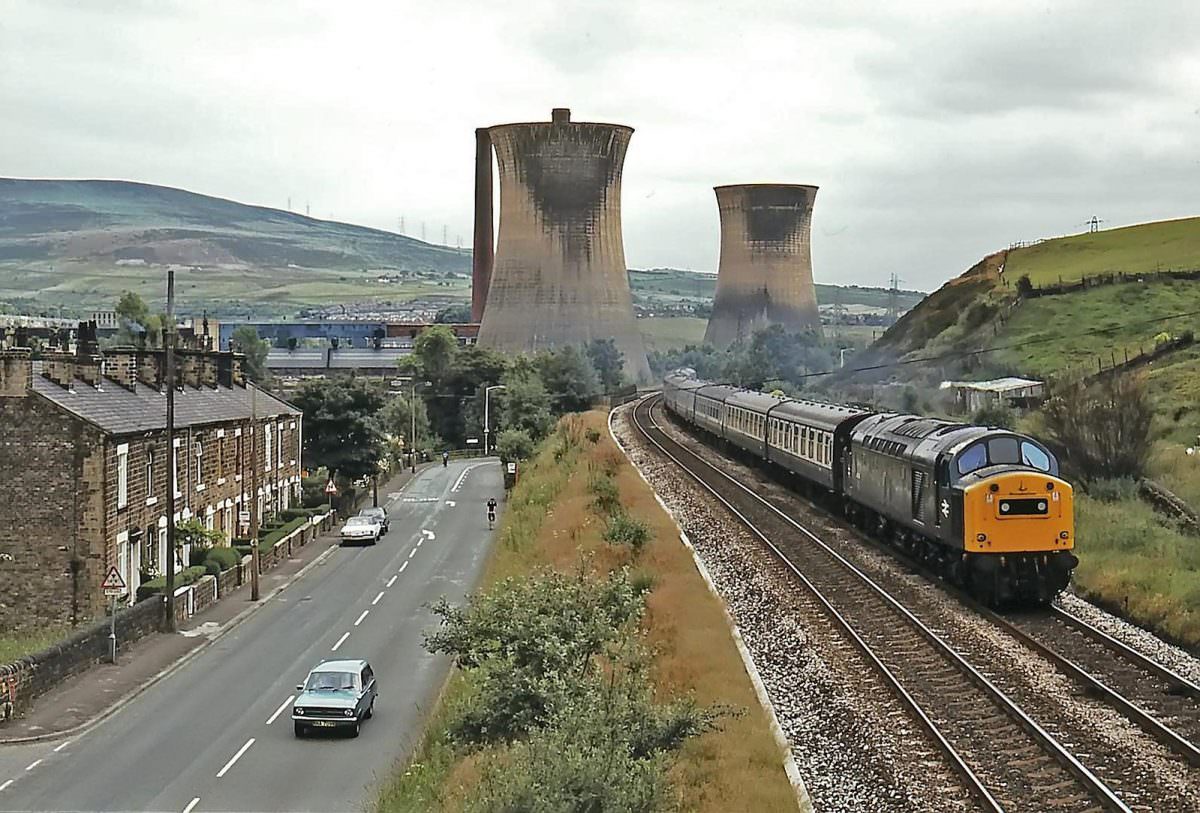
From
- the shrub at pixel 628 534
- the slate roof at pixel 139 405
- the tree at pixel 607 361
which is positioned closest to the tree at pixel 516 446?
the slate roof at pixel 139 405

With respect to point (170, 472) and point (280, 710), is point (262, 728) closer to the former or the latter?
point (280, 710)

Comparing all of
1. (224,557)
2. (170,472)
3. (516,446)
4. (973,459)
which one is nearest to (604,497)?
(170,472)

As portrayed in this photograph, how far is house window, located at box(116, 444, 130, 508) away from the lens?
104 ft

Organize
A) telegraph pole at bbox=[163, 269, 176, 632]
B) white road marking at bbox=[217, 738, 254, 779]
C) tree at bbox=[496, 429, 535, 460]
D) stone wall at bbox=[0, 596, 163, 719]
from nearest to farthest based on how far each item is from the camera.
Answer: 1. white road marking at bbox=[217, 738, 254, 779]
2. stone wall at bbox=[0, 596, 163, 719]
3. telegraph pole at bbox=[163, 269, 176, 632]
4. tree at bbox=[496, 429, 535, 460]

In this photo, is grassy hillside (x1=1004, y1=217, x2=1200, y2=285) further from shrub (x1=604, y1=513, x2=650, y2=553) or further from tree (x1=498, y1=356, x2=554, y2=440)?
shrub (x1=604, y1=513, x2=650, y2=553)

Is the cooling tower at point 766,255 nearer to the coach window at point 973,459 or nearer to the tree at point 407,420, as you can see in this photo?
the tree at point 407,420

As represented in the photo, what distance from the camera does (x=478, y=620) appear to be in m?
16.7

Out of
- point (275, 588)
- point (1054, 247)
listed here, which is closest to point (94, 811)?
point (275, 588)

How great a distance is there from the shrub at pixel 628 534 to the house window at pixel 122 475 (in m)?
11.0

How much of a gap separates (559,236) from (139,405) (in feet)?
155

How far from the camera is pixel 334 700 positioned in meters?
21.9

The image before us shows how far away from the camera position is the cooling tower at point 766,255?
4072 inches

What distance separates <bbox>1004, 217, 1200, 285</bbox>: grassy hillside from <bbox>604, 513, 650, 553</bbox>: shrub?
70616 mm

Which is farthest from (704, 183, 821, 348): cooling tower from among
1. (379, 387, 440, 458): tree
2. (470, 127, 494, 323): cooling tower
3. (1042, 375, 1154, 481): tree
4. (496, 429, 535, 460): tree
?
(1042, 375, 1154, 481): tree
